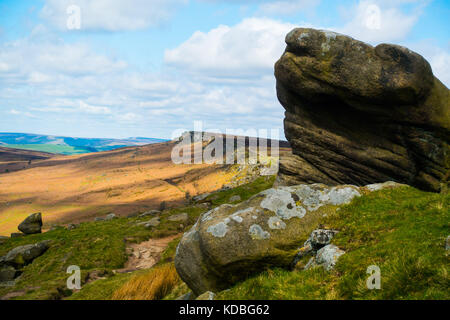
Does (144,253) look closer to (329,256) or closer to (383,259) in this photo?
(329,256)

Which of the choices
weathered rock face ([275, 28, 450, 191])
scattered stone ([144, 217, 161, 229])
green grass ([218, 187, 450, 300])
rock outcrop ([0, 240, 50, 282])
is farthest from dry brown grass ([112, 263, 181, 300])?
scattered stone ([144, 217, 161, 229])

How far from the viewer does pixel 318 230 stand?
11.7m

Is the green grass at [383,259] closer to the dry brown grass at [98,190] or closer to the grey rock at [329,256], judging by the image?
the grey rock at [329,256]

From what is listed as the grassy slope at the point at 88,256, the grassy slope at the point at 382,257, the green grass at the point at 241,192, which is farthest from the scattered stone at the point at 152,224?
the grassy slope at the point at 382,257

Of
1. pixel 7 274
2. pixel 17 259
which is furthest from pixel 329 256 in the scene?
pixel 17 259

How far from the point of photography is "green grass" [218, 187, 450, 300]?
6947 millimetres

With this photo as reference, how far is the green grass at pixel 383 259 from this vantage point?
695 cm

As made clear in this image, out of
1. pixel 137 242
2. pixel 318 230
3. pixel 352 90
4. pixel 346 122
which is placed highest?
pixel 352 90

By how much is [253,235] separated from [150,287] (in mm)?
7860

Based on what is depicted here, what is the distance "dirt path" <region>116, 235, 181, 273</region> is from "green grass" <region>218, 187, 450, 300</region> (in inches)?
905

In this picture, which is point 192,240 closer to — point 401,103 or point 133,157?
point 401,103

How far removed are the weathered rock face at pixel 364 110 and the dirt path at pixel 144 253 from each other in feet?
62.0
